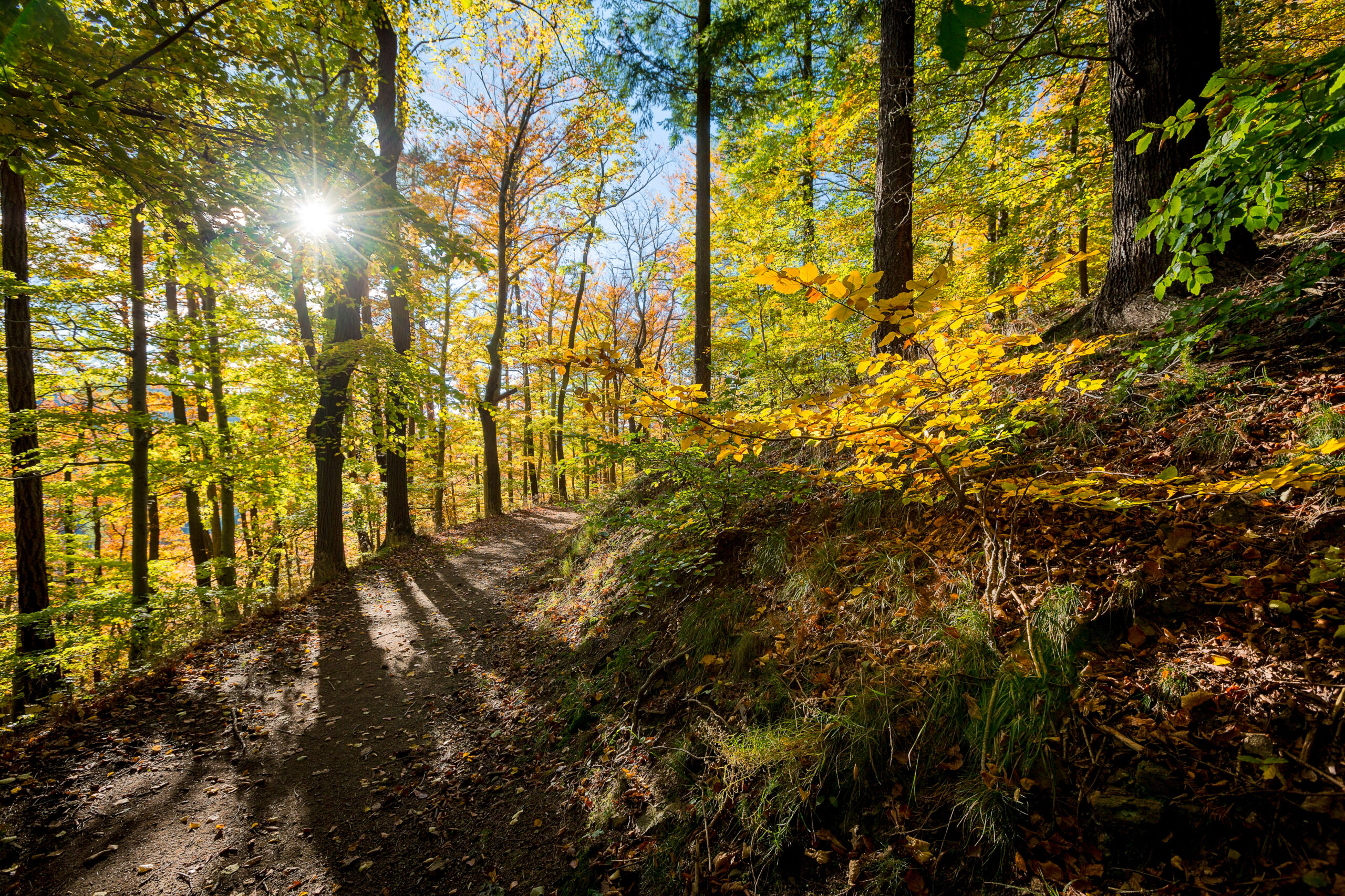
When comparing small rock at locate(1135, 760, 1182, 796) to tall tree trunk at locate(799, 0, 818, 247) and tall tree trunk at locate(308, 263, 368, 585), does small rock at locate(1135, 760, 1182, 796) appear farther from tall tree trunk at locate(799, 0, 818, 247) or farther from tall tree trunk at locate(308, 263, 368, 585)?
tall tree trunk at locate(308, 263, 368, 585)

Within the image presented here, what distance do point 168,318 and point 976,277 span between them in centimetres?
1383

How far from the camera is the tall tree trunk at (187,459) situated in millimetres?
6684

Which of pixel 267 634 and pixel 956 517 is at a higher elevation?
pixel 956 517

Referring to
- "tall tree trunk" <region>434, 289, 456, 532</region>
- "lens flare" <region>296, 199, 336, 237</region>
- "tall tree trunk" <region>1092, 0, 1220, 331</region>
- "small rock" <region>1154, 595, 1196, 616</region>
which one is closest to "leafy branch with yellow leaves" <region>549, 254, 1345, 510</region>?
"small rock" <region>1154, 595, 1196, 616</region>

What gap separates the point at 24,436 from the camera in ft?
18.1

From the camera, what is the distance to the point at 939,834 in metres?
1.71

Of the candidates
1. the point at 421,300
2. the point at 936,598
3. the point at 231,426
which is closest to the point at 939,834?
the point at 936,598

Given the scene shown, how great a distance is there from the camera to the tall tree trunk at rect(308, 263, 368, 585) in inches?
274

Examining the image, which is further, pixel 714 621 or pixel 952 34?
pixel 714 621

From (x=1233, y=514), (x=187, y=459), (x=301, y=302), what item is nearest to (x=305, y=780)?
(x=1233, y=514)

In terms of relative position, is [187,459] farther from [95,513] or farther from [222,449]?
[95,513]

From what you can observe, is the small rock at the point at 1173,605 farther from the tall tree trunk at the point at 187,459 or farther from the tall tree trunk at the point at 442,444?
the tall tree trunk at the point at 442,444

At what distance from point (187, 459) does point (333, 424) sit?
10.9 ft

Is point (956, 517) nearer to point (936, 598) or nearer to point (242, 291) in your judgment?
point (936, 598)
